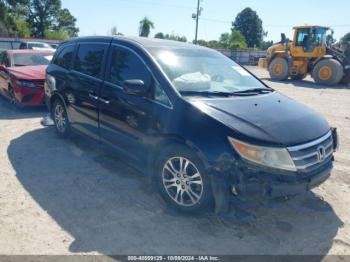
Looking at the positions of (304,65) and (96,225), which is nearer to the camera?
(96,225)

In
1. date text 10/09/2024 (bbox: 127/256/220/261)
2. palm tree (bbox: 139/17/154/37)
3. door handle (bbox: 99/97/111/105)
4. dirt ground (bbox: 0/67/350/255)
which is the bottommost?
date text 10/09/2024 (bbox: 127/256/220/261)

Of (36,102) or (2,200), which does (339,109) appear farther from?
(2,200)

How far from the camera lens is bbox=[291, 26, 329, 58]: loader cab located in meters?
17.0

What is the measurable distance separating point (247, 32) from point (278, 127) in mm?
85125

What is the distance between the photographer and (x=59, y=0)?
2383 inches

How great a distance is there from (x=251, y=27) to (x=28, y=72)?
81871mm

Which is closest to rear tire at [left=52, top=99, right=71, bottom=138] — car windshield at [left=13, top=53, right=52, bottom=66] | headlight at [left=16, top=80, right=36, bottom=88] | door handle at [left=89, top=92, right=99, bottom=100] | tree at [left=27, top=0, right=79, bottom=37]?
door handle at [left=89, top=92, right=99, bottom=100]

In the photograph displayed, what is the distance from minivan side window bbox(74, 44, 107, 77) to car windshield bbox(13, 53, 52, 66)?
4126mm

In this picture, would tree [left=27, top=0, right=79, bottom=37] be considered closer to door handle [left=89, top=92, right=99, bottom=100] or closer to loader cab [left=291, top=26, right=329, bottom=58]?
loader cab [left=291, top=26, right=329, bottom=58]

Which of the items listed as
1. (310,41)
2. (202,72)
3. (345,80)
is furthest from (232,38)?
(202,72)

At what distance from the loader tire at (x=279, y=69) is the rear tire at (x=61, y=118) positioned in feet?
48.8

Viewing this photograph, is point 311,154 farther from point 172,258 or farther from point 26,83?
point 26,83

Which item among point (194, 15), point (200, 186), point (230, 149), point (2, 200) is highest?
point (194, 15)

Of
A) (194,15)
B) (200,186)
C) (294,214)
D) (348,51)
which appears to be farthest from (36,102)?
(194,15)
